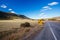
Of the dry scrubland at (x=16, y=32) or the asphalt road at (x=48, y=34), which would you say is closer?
the asphalt road at (x=48, y=34)

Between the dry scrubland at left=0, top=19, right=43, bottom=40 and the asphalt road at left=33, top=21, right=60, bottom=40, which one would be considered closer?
the asphalt road at left=33, top=21, right=60, bottom=40

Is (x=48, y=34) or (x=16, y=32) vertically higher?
(x=16, y=32)

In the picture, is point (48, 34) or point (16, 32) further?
point (16, 32)
